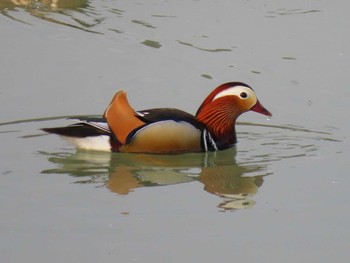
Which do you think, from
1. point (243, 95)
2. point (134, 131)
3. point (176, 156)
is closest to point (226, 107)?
point (243, 95)

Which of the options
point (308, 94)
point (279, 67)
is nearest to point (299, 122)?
point (308, 94)

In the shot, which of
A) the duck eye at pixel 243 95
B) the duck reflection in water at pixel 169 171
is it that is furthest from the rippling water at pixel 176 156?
the duck eye at pixel 243 95

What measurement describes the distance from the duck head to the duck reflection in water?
0.17 metres

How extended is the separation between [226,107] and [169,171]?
37.2 inches

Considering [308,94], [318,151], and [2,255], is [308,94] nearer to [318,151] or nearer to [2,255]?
[318,151]

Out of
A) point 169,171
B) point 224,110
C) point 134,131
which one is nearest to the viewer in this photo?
point 169,171

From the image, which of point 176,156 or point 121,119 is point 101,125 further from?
point 176,156

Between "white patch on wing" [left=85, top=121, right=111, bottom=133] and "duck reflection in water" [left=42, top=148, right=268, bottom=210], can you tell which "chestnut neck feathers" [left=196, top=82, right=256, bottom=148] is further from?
"white patch on wing" [left=85, top=121, right=111, bottom=133]

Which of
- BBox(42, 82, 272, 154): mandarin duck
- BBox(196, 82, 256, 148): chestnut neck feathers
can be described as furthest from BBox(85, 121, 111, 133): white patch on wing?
BBox(196, 82, 256, 148): chestnut neck feathers

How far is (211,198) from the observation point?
638 centimetres

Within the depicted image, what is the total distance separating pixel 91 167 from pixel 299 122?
1.65 metres

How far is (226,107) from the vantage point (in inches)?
306

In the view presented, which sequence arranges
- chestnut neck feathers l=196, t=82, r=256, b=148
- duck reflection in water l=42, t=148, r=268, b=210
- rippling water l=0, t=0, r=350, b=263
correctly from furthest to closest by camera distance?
chestnut neck feathers l=196, t=82, r=256, b=148 → duck reflection in water l=42, t=148, r=268, b=210 → rippling water l=0, t=0, r=350, b=263

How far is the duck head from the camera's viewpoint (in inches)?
304
